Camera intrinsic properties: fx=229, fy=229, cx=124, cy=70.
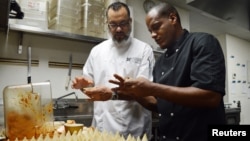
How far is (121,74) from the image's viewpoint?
5.43ft

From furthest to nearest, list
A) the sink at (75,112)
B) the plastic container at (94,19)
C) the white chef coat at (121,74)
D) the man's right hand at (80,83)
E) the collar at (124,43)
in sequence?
1. the plastic container at (94,19)
2. the sink at (75,112)
3. the collar at (124,43)
4. the white chef coat at (121,74)
5. the man's right hand at (80,83)

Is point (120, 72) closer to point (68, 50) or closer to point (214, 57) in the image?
point (214, 57)

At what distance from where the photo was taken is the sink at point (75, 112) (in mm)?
2025

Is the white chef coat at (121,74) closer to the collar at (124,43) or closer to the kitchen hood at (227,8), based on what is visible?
the collar at (124,43)

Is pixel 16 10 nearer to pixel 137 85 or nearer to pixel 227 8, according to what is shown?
pixel 137 85

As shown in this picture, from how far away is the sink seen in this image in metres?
2.03

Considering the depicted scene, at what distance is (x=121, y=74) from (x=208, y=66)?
0.74 metres

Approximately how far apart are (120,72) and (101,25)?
41.5 inches

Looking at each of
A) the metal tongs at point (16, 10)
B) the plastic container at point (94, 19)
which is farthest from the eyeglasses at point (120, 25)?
the plastic container at point (94, 19)

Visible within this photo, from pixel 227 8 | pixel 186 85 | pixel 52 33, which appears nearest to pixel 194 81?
pixel 186 85

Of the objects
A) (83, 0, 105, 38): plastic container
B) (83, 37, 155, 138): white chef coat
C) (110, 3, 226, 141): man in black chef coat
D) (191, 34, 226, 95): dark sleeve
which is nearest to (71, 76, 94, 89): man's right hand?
(83, 37, 155, 138): white chef coat

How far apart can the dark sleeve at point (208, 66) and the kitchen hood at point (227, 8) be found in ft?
0.52

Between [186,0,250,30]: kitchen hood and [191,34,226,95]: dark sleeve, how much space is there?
16 cm

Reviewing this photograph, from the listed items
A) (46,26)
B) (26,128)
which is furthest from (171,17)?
(46,26)
